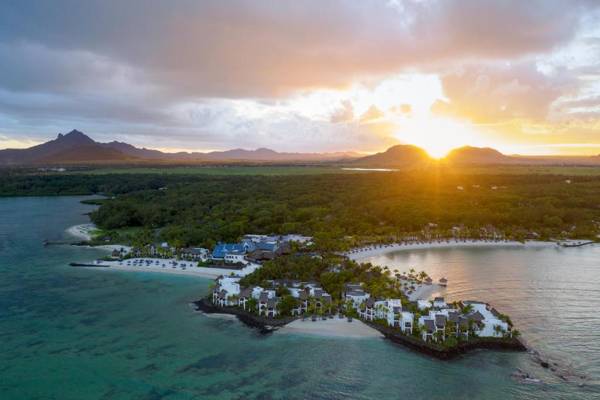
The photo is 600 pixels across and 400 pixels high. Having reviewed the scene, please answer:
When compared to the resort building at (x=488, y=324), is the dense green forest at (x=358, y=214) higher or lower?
higher

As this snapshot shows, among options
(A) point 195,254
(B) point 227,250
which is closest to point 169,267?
(A) point 195,254

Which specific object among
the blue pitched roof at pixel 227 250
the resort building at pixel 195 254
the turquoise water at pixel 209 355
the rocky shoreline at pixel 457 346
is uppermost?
the blue pitched roof at pixel 227 250

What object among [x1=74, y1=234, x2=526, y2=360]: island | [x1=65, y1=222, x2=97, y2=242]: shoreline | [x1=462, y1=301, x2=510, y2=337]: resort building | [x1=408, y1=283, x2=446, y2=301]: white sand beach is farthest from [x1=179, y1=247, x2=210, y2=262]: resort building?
[x1=462, y1=301, x2=510, y2=337]: resort building

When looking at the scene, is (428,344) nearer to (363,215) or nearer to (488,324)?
(488,324)

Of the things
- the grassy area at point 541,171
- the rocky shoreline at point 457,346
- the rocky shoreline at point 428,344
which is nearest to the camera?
the rocky shoreline at point 457,346

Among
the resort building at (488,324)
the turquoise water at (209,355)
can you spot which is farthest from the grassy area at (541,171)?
the resort building at (488,324)

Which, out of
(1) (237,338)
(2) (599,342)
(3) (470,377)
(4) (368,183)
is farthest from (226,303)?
(4) (368,183)

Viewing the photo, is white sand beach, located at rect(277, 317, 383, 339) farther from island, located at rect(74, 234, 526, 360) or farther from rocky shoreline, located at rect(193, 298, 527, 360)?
rocky shoreline, located at rect(193, 298, 527, 360)

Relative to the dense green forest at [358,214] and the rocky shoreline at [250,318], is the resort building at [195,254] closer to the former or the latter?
the dense green forest at [358,214]
